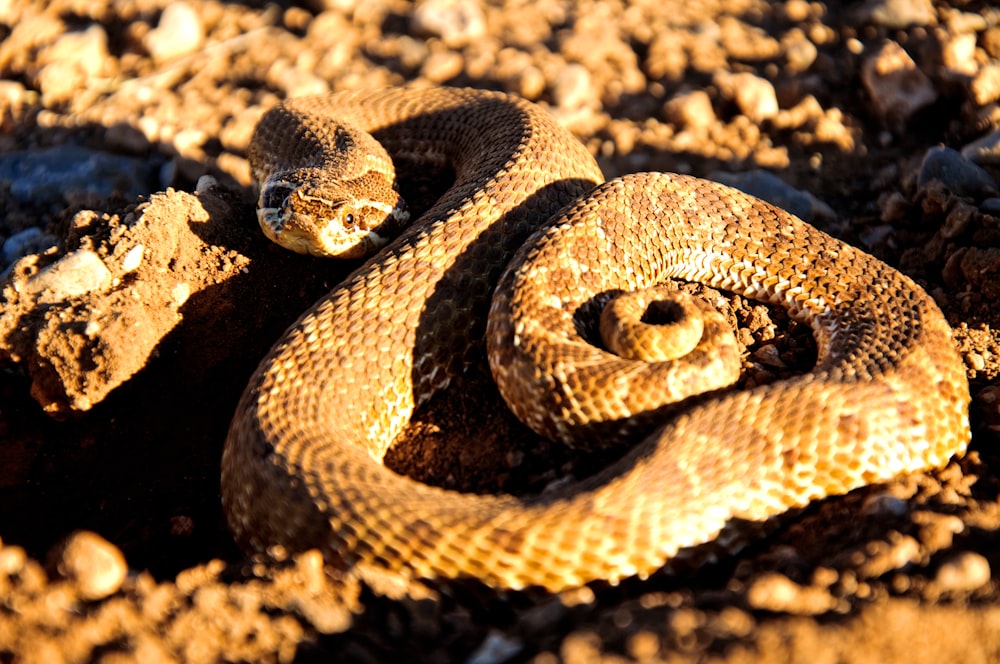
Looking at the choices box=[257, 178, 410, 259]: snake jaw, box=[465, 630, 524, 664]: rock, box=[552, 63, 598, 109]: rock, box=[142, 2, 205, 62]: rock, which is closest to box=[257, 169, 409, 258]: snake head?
box=[257, 178, 410, 259]: snake jaw

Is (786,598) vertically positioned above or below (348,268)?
above

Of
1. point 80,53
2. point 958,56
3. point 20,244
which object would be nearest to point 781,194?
point 958,56

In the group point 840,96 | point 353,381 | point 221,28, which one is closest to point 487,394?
point 353,381

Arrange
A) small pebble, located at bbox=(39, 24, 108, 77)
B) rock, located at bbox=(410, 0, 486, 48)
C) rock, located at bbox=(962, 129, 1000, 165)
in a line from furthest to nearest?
rock, located at bbox=(410, 0, 486, 48), small pebble, located at bbox=(39, 24, 108, 77), rock, located at bbox=(962, 129, 1000, 165)

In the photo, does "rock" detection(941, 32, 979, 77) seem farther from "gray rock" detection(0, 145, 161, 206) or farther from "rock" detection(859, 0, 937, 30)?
"gray rock" detection(0, 145, 161, 206)

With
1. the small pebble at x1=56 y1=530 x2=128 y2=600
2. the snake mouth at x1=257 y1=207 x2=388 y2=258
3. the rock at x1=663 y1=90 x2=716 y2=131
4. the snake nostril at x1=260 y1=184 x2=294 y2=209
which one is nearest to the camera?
the small pebble at x1=56 y1=530 x2=128 y2=600

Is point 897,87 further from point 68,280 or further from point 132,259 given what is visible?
point 68,280
